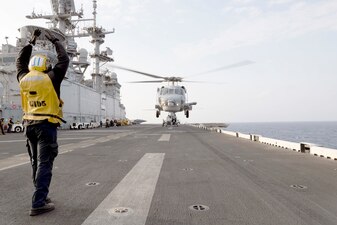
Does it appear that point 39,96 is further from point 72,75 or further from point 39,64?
point 72,75

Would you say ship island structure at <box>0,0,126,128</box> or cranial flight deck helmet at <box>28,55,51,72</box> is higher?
ship island structure at <box>0,0,126,128</box>

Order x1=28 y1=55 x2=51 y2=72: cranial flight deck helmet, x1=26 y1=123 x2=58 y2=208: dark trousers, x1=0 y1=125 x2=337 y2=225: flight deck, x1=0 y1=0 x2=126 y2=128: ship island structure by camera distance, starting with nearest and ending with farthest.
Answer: x1=0 y1=125 x2=337 y2=225: flight deck, x1=26 y1=123 x2=58 y2=208: dark trousers, x1=28 y1=55 x2=51 y2=72: cranial flight deck helmet, x1=0 y1=0 x2=126 y2=128: ship island structure

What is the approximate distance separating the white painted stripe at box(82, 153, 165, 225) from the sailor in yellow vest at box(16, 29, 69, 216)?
0.79 m

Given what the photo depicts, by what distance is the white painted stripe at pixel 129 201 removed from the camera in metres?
3.53

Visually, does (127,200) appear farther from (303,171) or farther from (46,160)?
(303,171)

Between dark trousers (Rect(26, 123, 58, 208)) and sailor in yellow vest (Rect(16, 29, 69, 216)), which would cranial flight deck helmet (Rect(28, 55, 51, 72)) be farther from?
dark trousers (Rect(26, 123, 58, 208))

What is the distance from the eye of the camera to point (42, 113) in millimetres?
3955

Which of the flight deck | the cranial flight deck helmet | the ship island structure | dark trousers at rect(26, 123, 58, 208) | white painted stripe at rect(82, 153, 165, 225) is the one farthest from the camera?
the ship island structure

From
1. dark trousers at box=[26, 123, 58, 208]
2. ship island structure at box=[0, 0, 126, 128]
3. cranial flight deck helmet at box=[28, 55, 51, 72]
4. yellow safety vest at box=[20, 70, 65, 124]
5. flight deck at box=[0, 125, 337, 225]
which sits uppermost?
ship island structure at box=[0, 0, 126, 128]

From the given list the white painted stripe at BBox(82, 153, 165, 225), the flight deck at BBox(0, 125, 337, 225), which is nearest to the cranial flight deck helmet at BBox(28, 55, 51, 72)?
the flight deck at BBox(0, 125, 337, 225)

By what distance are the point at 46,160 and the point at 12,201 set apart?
1100 mm

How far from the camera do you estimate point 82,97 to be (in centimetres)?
5309

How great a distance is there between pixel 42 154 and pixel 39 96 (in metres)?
0.81

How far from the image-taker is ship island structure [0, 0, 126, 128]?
3959 centimetres
